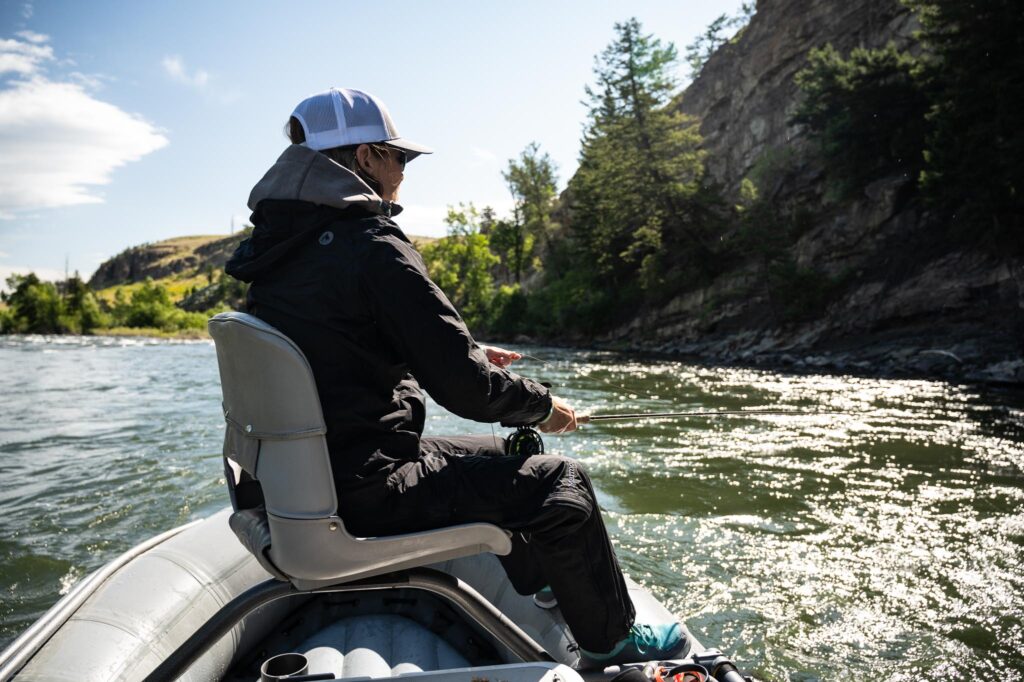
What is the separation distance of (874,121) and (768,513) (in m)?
27.6

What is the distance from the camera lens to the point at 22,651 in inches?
83.4

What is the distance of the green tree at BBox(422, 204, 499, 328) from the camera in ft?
215

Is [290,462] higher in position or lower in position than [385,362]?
lower

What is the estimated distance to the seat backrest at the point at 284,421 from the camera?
1882 mm

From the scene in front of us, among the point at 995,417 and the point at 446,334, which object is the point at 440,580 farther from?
the point at 995,417

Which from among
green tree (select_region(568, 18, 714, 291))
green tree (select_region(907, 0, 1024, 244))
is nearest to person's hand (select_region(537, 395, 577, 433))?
green tree (select_region(907, 0, 1024, 244))

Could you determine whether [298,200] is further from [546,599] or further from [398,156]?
[546,599]

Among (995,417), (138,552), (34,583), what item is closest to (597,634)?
(138,552)

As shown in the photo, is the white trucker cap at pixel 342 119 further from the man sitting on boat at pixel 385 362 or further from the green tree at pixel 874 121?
the green tree at pixel 874 121

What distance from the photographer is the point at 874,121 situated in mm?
28797

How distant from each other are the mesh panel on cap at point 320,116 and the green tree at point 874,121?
3068 centimetres

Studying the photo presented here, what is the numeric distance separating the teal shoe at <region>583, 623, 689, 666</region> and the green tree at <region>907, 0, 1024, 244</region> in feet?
76.9

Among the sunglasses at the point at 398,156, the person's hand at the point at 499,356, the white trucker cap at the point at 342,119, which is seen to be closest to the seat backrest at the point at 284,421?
the white trucker cap at the point at 342,119

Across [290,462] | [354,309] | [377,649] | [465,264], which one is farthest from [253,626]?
[465,264]
